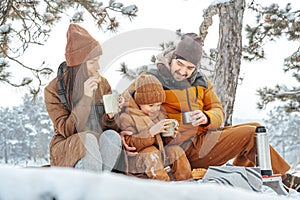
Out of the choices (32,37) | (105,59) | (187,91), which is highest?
(32,37)

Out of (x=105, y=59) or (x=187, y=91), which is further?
(x=105, y=59)

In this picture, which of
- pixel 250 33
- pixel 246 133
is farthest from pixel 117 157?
pixel 250 33

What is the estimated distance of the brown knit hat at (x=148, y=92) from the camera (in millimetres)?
1922

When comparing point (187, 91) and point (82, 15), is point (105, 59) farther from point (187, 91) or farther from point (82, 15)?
point (82, 15)

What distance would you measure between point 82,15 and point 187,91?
220cm

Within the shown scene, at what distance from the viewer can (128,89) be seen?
6.61 feet

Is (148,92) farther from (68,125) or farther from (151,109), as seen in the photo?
(68,125)

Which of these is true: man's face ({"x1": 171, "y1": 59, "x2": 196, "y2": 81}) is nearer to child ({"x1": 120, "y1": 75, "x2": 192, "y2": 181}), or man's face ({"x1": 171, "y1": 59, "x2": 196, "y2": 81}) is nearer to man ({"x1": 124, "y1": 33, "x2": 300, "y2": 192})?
man ({"x1": 124, "y1": 33, "x2": 300, "y2": 192})

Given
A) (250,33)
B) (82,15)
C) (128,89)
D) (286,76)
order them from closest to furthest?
(128,89) → (82,15) → (250,33) → (286,76)

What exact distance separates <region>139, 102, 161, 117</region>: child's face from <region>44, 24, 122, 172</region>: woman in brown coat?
139 millimetres

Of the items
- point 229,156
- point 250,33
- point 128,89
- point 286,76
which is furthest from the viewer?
point 286,76

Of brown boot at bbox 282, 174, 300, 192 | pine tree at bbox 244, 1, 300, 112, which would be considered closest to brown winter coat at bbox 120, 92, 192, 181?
brown boot at bbox 282, 174, 300, 192

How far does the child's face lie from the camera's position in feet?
6.34

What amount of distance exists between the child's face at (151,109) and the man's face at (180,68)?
0.63 feet
